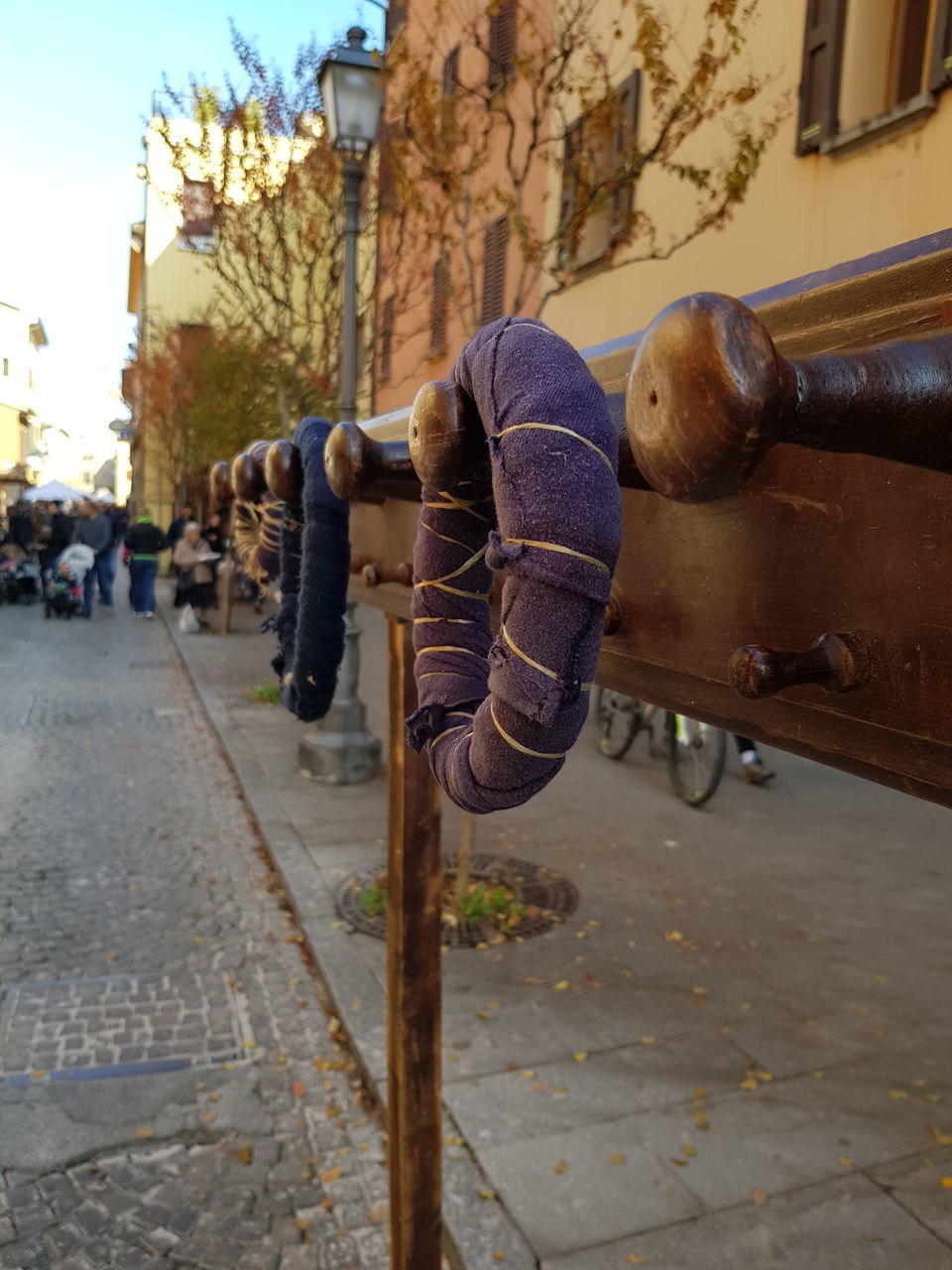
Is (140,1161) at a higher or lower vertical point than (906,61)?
lower

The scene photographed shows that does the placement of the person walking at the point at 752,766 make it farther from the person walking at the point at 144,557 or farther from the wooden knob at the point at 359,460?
the person walking at the point at 144,557

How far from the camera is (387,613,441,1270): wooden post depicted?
94.9 inches

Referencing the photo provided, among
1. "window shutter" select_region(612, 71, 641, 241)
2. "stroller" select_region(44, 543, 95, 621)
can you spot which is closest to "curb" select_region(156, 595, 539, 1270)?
"window shutter" select_region(612, 71, 641, 241)

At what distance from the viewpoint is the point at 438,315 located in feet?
42.8

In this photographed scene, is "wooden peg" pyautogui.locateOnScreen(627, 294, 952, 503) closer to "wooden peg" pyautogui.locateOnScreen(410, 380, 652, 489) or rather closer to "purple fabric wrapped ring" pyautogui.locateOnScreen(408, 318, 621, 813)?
"purple fabric wrapped ring" pyautogui.locateOnScreen(408, 318, 621, 813)

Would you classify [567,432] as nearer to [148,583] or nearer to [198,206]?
[198,206]

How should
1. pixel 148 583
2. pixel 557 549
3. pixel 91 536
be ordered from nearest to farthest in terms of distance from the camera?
1. pixel 557 549
2. pixel 91 536
3. pixel 148 583

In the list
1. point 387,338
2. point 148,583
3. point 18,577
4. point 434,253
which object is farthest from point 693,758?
point 18,577

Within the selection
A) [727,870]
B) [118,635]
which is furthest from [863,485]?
[118,635]

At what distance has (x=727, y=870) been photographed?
5934mm

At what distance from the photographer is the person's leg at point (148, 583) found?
1772cm

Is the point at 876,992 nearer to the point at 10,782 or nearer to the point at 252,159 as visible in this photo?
the point at 10,782

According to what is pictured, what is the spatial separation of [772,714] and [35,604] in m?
20.6

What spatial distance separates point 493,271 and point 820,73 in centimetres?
563
